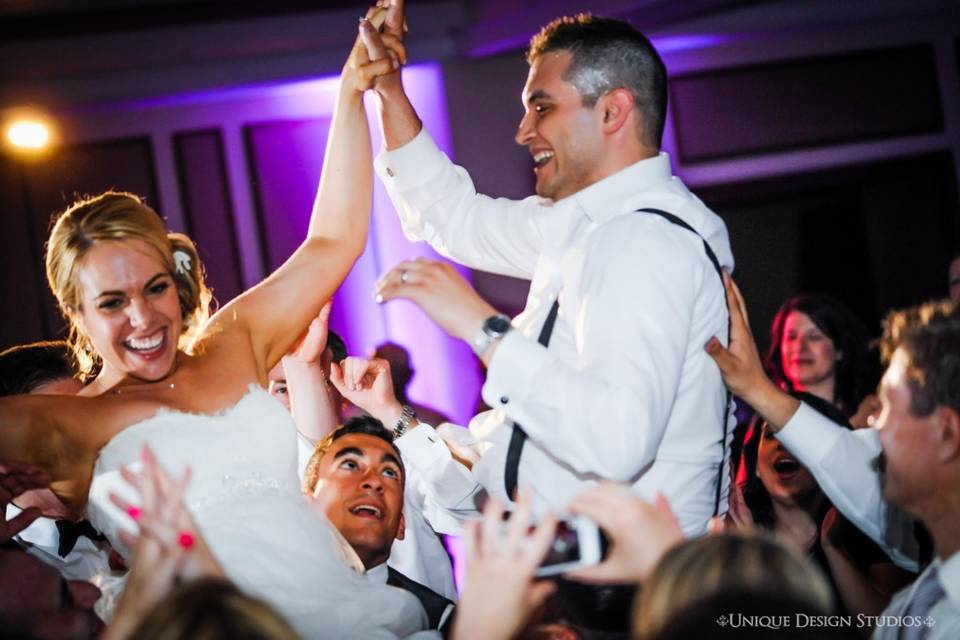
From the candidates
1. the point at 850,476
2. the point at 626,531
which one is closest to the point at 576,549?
the point at 626,531

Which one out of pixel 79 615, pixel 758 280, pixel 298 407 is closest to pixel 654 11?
pixel 758 280

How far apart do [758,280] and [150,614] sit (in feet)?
15.1

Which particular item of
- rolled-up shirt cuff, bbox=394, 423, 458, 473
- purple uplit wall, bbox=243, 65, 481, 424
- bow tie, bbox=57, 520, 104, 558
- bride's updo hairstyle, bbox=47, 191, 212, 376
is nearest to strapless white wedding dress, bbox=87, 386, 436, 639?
bride's updo hairstyle, bbox=47, 191, 212, 376

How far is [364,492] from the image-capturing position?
3098 mm

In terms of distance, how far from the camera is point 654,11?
4617mm

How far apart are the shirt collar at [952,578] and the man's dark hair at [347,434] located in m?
1.68

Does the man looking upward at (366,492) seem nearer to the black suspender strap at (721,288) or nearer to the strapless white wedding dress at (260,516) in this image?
the strapless white wedding dress at (260,516)

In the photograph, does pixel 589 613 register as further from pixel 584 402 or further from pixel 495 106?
pixel 495 106

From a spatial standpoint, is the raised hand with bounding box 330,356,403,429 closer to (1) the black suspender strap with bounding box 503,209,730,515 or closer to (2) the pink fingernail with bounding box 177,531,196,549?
(1) the black suspender strap with bounding box 503,209,730,515

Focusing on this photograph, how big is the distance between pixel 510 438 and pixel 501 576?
65 centimetres

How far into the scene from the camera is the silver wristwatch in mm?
1924

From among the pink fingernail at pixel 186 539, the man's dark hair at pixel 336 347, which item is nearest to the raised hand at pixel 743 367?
the pink fingernail at pixel 186 539

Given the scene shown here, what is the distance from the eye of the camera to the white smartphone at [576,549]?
5.40ft

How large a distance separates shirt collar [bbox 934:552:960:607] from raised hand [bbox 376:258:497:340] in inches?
34.6
